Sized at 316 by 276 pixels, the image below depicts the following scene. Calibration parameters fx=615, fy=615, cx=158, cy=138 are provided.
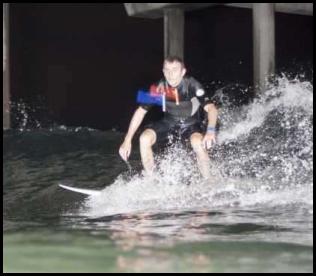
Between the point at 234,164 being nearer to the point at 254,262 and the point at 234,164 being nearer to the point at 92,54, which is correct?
the point at 254,262

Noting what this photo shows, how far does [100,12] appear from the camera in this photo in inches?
600

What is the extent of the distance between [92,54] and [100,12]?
107 cm

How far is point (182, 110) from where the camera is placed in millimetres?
6262

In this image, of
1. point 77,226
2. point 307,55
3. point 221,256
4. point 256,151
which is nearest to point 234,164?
point 256,151

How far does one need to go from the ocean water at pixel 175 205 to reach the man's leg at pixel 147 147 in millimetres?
140

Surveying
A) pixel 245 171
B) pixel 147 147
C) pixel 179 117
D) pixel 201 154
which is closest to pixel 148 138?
pixel 147 147

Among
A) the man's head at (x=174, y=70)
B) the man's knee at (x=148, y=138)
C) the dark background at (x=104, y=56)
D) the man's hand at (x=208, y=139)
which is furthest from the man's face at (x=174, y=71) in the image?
the dark background at (x=104, y=56)

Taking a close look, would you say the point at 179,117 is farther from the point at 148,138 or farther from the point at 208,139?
the point at 208,139

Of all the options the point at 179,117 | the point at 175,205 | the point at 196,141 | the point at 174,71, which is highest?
the point at 174,71

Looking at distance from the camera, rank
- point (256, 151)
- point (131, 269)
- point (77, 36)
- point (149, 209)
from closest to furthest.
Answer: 1. point (131, 269)
2. point (149, 209)
3. point (256, 151)
4. point (77, 36)

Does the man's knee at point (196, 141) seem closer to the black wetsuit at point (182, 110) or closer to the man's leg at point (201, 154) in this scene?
the man's leg at point (201, 154)

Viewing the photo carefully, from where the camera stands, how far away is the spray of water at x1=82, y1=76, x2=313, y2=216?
18.2 ft

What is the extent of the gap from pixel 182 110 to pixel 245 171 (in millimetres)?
1398

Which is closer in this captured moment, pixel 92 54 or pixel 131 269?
pixel 131 269
